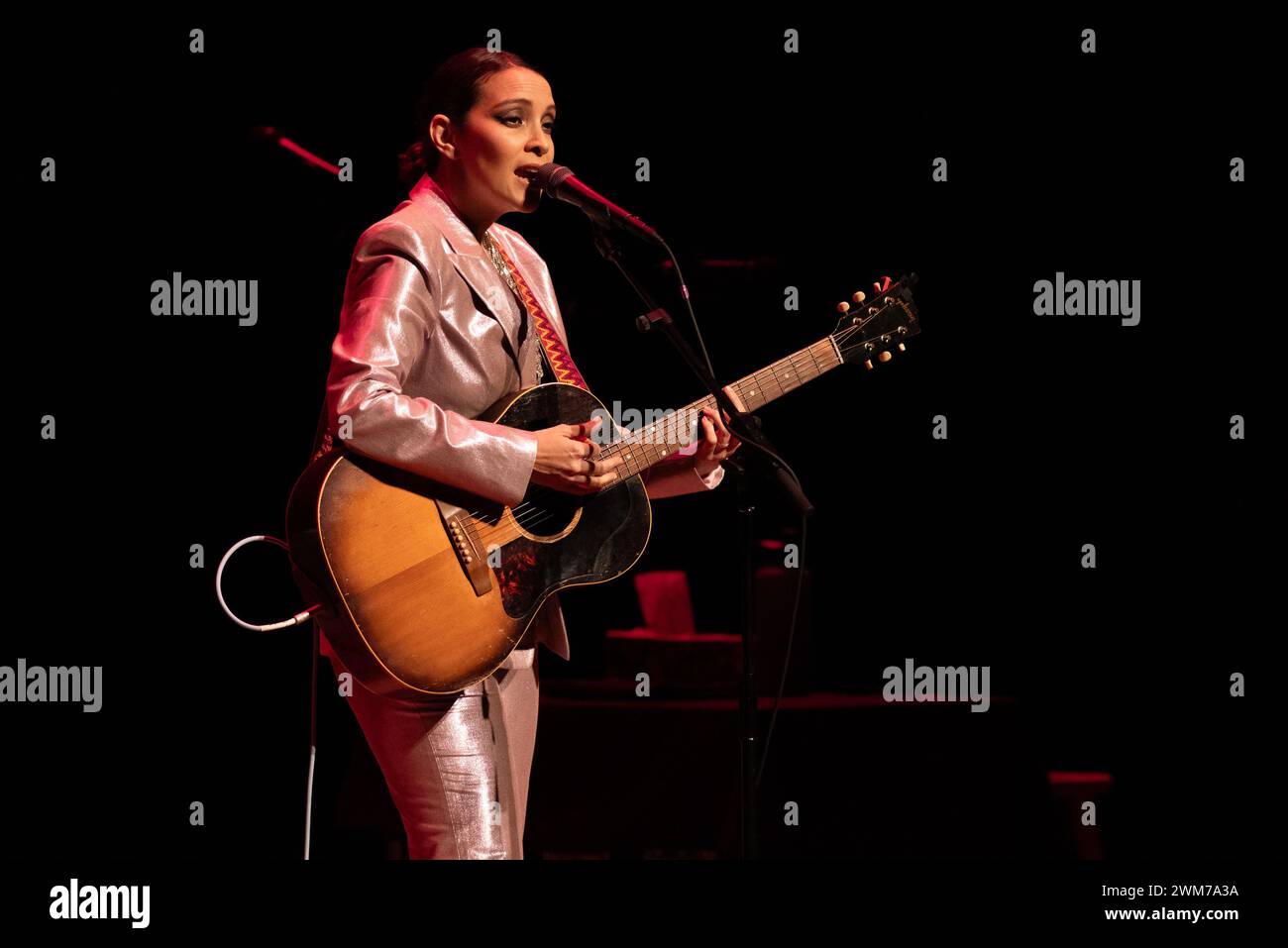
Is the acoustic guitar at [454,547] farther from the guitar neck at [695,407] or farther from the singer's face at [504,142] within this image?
the singer's face at [504,142]

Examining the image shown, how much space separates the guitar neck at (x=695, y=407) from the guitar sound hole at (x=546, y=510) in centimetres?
12

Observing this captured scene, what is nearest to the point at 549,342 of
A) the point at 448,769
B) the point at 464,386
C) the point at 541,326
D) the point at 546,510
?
the point at 541,326

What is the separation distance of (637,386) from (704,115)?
1.23m

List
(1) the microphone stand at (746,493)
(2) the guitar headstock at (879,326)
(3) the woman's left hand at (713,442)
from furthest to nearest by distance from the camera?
(2) the guitar headstock at (879,326), (3) the woman's left hand at (713,442), (1) the microphone stand at (746,493)

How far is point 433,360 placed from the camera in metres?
2.35

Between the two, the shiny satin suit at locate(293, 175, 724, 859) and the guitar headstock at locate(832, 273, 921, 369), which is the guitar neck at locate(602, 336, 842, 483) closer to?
the guitar headstock at locate(832, 273, 921, 369)

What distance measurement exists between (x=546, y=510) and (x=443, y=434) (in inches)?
13.2

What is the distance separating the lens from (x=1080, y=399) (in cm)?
517

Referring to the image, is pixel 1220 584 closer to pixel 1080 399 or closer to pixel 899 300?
pixel 1080 399

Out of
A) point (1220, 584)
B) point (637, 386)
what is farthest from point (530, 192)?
point (1220, 584)

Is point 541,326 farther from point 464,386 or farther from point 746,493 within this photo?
point 746,493

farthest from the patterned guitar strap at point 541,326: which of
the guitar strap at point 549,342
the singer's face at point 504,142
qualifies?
the singer's face at point 504,142

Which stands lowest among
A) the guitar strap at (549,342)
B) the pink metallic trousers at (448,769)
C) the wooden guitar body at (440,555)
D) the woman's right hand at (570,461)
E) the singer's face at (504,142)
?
the pink metallic trousers at (448,769)

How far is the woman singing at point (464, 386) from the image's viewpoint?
2176 mm
